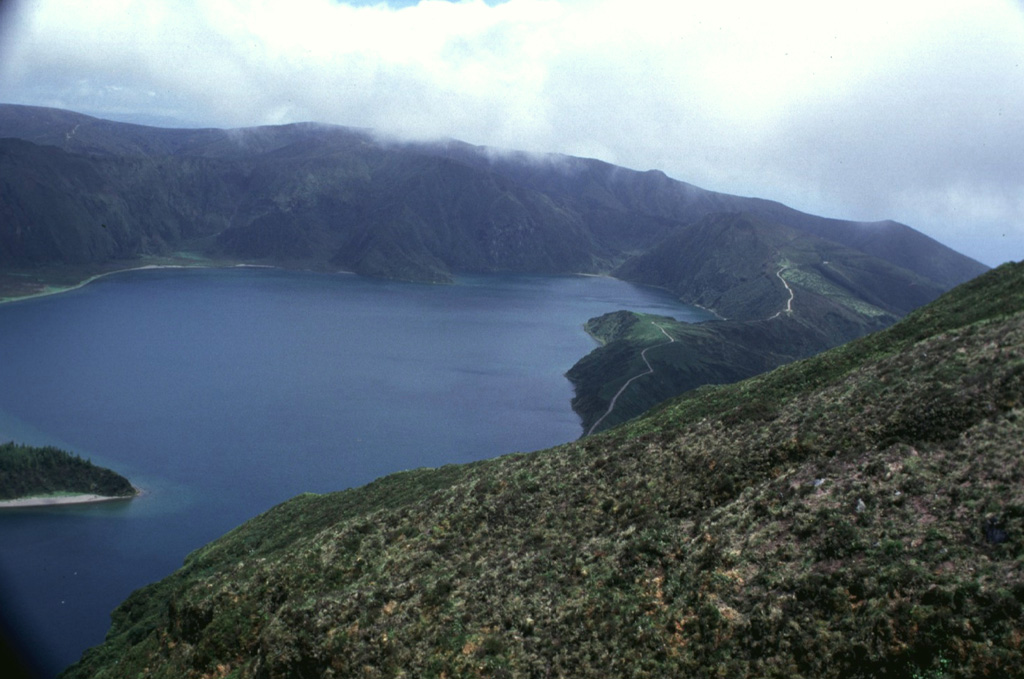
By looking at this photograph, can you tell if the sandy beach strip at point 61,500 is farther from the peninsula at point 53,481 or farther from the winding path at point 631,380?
the winding path at point 631,380

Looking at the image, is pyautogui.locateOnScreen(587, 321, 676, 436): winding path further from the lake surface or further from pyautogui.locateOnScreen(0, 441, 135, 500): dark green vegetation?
pyautogui.locateOnScreen(0, 441, 135, 500): dark green vegetation

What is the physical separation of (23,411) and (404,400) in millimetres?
41718

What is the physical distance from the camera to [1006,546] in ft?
37.7

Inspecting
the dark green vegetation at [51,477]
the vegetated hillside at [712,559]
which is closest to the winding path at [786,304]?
the dark green vegetation at [51,477]

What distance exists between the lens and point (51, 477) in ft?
188

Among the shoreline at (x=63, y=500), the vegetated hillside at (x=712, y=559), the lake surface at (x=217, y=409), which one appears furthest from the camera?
the shoreline at (x=63, y=500)

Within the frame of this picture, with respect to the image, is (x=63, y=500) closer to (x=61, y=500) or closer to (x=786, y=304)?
(x=61, y=500)

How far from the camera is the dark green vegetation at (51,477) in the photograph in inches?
2199

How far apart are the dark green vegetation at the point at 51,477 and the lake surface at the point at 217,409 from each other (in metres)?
1.99

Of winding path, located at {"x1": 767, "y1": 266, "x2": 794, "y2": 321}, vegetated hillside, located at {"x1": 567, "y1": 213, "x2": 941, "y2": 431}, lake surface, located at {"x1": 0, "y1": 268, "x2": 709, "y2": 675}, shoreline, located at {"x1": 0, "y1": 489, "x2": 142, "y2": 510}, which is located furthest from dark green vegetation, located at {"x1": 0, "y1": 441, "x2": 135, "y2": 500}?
winding path, located at {"x1": 767, "y1": 266, "x2": 794, "y2": 321}

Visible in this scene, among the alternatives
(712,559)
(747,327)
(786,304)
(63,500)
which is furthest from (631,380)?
(712,559)

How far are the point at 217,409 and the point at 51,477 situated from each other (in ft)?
72.0

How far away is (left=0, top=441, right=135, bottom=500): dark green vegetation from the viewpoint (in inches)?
2199

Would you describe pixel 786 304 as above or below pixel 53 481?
above
